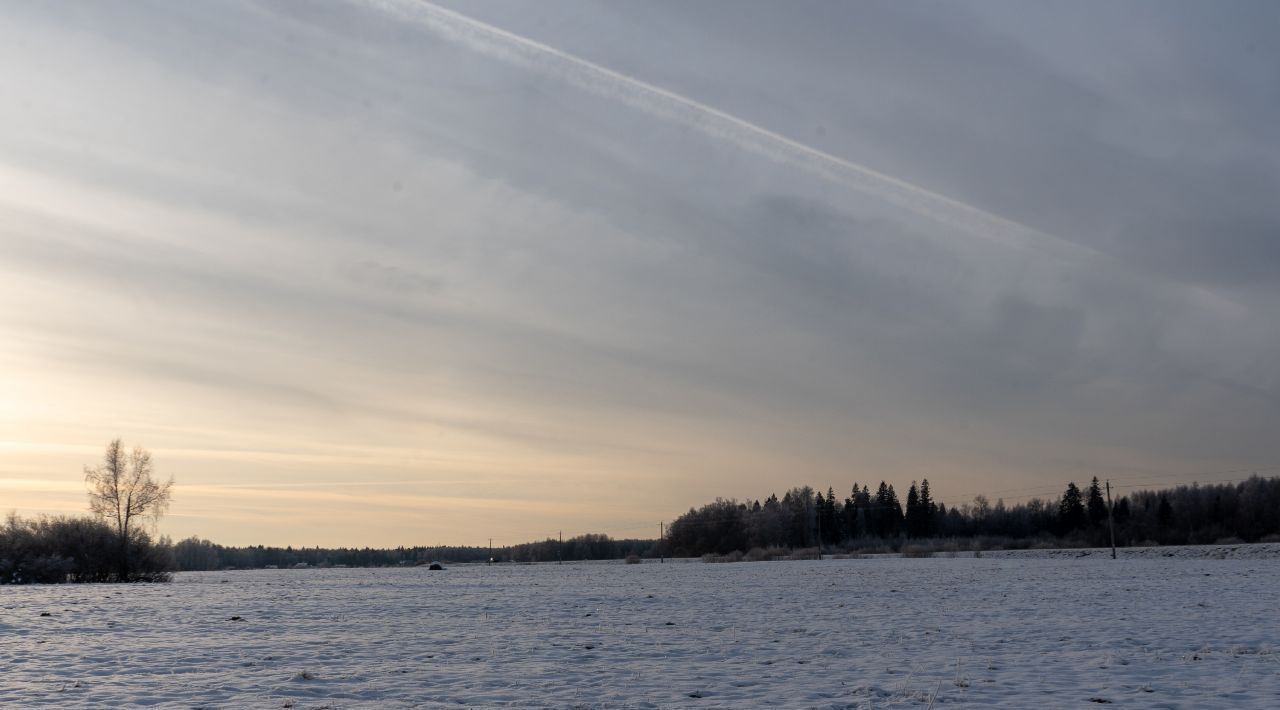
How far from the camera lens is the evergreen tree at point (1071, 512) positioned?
182375 mm

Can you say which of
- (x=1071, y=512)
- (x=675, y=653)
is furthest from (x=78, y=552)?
(x=1071, y=512)

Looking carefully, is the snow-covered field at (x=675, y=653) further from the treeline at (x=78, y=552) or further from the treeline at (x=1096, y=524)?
the treeline at (x=1096, y=524)

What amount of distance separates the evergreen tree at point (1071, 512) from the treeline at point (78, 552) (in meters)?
163

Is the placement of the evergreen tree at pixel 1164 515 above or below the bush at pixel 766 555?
above

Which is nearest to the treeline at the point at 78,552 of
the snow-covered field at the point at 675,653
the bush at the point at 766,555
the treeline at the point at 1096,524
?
the snow-covered field at the point at 675,653

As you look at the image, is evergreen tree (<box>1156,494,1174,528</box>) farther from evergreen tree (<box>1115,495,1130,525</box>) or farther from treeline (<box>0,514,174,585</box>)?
treeline (<box>0,514,174,585</box>)

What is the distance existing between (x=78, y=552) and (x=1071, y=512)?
173m

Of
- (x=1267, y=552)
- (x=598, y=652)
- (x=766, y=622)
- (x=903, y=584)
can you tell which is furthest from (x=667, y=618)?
(x=1267, y=552)

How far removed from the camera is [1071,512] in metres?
183

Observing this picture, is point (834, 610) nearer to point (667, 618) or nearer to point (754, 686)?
point (667, 618)

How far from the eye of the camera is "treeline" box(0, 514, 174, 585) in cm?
7244

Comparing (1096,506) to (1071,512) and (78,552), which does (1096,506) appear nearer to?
(1071,512)

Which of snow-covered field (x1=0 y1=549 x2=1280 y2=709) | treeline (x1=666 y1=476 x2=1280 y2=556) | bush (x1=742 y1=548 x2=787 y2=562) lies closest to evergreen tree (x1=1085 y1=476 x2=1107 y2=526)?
treeline (x1=666 y1=476 x2=1280 y2=556)

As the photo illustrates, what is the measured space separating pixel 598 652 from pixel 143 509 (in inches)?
3477
